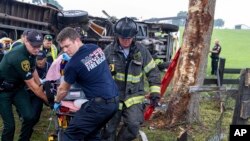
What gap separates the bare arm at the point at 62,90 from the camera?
4308mm

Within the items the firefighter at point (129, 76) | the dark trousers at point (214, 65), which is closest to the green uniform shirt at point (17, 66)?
the firefighter at point (129, 76)

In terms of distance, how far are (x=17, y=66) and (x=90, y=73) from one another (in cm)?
118

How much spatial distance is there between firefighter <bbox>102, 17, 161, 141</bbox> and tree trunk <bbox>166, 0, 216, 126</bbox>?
2.15m

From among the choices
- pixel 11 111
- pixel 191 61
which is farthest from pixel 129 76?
pixel 191 61

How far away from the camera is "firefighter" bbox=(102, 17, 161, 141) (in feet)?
16.5

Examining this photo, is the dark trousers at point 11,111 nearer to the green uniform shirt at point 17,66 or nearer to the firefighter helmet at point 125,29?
the green uniform shirt at point 17,66

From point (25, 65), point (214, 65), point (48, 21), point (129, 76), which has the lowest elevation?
point (214, 65)

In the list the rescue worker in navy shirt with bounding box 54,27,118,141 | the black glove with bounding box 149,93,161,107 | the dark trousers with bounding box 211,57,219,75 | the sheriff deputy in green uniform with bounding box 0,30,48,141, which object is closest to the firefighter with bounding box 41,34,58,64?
the sheriff deputy in green uniform with bounding box 0,30,48,141

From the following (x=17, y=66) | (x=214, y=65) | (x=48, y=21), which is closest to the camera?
(x=17, y=66)

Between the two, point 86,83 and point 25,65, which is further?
point 25,65

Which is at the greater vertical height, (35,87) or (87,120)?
(35,87)

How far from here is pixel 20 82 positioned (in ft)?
17.1

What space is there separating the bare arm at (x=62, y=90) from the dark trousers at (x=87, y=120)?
27 centimetres

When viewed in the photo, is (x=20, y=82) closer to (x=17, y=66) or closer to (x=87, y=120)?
(x=17, y=66)
